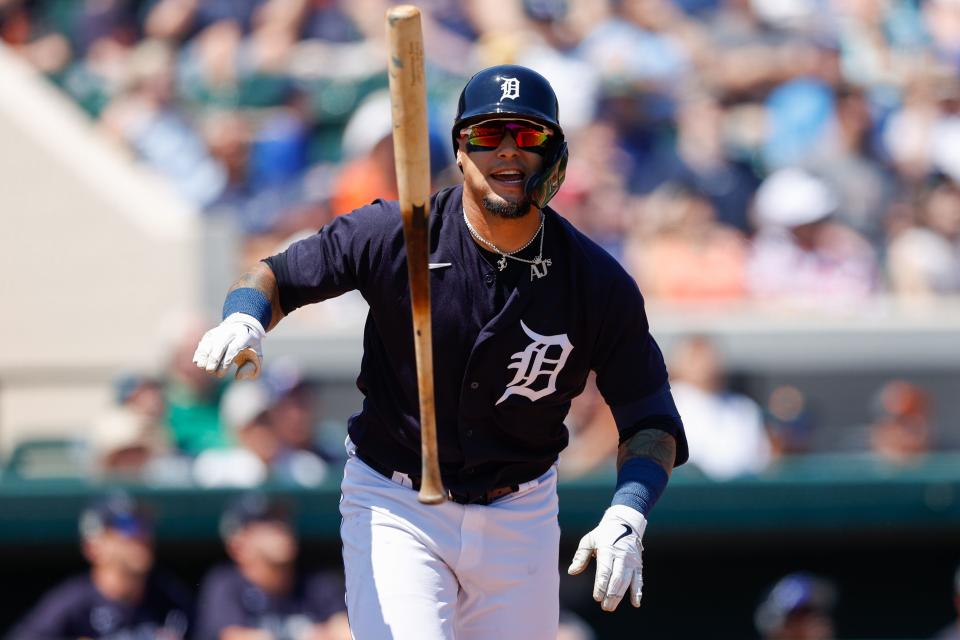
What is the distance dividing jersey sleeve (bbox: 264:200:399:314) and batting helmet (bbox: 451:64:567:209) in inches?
12.2

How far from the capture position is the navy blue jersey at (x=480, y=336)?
3.74 m

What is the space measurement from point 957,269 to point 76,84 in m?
5.52

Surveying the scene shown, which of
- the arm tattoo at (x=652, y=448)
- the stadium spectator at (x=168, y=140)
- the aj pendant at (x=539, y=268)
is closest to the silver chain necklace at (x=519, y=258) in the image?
the aj pendant at (x=539, y=268)

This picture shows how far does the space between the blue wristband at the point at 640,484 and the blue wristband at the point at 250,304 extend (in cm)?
92

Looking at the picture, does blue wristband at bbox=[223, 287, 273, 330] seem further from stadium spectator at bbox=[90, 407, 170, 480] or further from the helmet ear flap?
stadium spectator at bbox=[90, 407, 170, 480]

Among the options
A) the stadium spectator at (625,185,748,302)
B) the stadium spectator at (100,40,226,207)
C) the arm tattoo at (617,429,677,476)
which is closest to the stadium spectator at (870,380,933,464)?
the stadium spectator at (625,185,748,302)

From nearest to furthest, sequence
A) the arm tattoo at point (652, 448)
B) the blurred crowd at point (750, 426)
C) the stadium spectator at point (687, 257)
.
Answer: the arm tattoo at point (652, 448) < the blurred crowd at point (750, 426) < the stadium spectator at point (687, 257)

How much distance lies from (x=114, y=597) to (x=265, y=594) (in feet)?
2.03

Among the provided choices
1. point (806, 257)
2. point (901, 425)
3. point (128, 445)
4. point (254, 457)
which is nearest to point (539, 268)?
point (254, 457)

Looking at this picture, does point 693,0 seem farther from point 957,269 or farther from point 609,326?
point 609,326

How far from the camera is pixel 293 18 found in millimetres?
10312

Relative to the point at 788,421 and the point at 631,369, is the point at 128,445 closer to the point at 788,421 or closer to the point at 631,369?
A: the point at 788,421

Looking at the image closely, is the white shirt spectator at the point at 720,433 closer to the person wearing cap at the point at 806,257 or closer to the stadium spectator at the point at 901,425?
the stadium spectator at the point at 901,425

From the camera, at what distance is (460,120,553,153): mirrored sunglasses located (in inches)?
145
